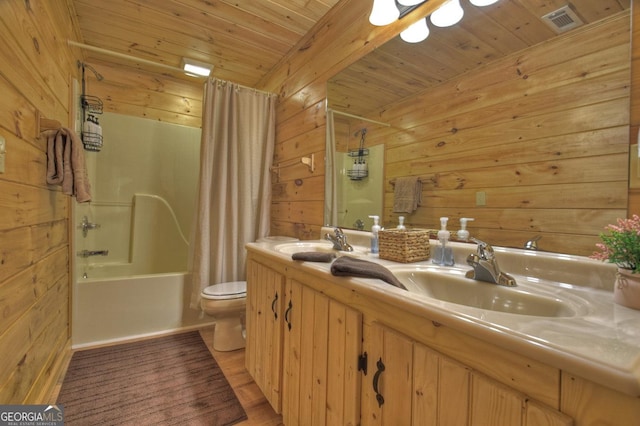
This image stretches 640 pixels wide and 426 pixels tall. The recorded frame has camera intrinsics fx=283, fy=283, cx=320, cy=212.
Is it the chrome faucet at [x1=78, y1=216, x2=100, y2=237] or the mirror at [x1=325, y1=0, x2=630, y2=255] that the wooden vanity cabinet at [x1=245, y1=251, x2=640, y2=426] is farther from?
the chrome faucet at [x1=78, y1=216, x2=100, y2=237]

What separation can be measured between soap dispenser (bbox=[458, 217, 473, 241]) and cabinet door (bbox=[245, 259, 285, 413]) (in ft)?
2.49

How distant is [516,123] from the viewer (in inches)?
40.1

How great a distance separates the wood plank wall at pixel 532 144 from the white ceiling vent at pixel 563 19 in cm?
3

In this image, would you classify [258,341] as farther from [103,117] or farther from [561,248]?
[103,117]

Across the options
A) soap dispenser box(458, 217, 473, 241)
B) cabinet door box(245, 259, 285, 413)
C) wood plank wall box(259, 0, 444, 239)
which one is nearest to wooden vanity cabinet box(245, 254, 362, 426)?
cabinet door box(245, 259, 285, 413)

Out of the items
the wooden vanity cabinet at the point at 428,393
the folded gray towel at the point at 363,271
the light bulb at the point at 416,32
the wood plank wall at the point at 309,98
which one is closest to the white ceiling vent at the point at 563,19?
the light bulb at the point at 416,32

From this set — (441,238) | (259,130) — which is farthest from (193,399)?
(259,130)

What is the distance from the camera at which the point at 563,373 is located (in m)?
0.43

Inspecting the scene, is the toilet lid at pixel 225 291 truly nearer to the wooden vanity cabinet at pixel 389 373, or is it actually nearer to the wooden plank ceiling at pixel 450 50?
the wooden vanity cabinet at pixel 389 373

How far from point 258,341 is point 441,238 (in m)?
1.02

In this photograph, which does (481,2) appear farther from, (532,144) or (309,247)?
(309,247)

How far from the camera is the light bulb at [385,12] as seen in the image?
56.0 inches

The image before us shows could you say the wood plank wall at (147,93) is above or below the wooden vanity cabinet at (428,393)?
above

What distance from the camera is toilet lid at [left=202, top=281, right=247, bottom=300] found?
6.21ft
